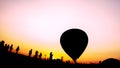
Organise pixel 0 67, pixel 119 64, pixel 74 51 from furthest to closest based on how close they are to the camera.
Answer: pixel 119 64, pixel 74 51, pixel 0 67

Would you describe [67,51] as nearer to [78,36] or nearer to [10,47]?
[78,36]

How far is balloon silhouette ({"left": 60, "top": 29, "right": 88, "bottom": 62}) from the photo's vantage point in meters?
20.0

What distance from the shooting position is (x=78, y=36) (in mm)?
20219

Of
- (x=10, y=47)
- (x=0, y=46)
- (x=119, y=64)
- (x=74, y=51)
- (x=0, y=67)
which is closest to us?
(x=0, y=67)

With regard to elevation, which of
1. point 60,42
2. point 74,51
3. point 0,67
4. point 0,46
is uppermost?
point 0,46

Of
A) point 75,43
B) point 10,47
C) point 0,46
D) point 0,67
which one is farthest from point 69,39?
point 10,47

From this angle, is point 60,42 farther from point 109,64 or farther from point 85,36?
point 109,64

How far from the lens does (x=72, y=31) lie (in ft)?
66.5

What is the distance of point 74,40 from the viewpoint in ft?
66.3

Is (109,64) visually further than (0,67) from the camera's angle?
Yes

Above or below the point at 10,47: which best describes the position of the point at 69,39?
below

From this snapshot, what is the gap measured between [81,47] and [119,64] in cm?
791

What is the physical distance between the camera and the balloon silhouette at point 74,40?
1998 centimetres

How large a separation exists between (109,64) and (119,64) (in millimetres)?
1452
